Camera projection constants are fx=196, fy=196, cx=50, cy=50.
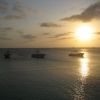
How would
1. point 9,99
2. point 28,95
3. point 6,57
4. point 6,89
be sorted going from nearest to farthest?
point 9,99
point 28,95
point 6,89
point 6,57

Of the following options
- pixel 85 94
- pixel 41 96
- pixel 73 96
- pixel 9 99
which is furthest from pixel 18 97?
pixel 85 94

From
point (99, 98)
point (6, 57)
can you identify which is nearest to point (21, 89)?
point (99, 98)

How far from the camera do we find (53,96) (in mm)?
34562

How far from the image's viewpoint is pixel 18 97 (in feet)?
111

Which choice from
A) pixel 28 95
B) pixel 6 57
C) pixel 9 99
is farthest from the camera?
pixel 6 57

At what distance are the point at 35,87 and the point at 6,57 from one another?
313ft

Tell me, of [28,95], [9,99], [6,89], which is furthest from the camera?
[6,89]

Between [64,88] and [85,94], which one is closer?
[85,94]

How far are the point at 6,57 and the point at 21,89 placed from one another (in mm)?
96671

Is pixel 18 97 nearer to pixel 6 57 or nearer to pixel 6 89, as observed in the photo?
pixel 6 89

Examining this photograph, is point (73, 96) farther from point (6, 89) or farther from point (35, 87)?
point (6, 89)

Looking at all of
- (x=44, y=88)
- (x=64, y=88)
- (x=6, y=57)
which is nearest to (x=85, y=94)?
(x=64, y=88)

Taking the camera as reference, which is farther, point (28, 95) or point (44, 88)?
point (44, 88)

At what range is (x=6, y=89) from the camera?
129ft
